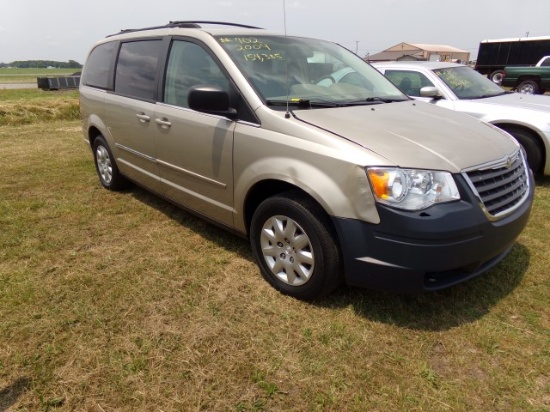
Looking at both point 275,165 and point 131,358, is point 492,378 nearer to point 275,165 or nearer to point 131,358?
point 275,165

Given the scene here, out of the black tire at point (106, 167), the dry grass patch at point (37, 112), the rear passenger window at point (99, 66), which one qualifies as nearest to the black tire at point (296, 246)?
the black tire at point (106, 167)

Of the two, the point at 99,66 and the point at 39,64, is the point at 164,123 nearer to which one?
the point at 99,66

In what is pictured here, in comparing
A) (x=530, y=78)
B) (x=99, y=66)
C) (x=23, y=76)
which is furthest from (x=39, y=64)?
(x=99, y=66)

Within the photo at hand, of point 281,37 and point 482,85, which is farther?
point 482,85

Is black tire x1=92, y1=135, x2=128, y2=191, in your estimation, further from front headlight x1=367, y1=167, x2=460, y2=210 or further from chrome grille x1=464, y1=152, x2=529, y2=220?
chrome grille x1=464, y1=152, x2=529, y2=220

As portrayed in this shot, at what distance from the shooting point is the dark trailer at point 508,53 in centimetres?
1906

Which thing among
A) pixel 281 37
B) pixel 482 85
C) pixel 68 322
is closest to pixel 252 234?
pixel 68 322

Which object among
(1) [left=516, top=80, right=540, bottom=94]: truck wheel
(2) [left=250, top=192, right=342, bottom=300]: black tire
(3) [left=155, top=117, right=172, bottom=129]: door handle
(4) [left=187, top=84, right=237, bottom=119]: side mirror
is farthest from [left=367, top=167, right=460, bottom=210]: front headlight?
(1) [left=516, top=80, right=540, bottom=94]: truck wheel

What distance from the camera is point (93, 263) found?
3.29 meters

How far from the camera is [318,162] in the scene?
238cm

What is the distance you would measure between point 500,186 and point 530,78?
17089 mm

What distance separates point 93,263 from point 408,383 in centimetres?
250

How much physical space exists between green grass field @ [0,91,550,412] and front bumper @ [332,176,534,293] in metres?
0.34

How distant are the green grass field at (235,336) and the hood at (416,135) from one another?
971 millimetres
